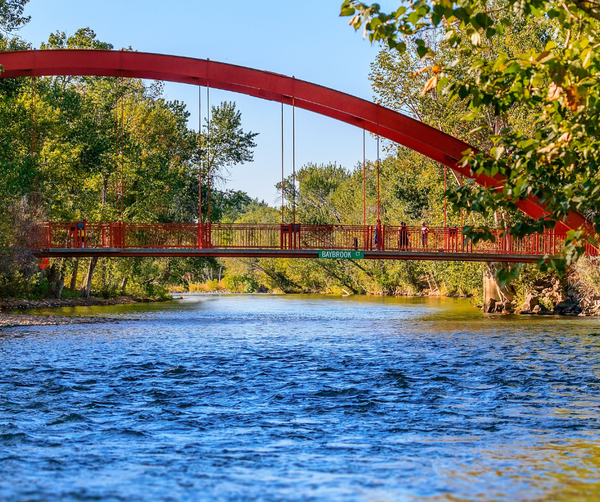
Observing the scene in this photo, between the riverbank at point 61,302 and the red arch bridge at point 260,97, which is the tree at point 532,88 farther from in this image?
the riverbank at point 61,302

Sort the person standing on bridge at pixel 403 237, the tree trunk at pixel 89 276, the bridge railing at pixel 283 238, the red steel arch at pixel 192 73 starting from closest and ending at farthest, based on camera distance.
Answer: the red steel arch at pixel 192 73, the bridge railing at pixel 283 238, the person standing on bridge at pixel 403 237, the tree trunk at pixel 89 276

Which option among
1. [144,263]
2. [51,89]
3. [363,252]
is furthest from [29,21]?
[144,263]

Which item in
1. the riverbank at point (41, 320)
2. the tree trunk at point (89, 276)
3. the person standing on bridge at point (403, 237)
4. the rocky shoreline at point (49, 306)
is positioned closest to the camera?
the riverbank at point (41, 320)

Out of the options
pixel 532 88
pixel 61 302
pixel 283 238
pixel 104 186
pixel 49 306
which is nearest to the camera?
pixel 532 88

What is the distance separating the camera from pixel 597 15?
6441 millimetres

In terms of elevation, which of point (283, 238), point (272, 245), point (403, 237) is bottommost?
point (272, 245)

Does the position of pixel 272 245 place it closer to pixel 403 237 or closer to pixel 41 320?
pixel 403 237

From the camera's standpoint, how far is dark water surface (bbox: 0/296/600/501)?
623 centimetres

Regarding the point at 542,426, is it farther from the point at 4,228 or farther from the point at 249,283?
the point at 249,283

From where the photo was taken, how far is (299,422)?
8.90 m

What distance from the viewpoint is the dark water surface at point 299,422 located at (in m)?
6.23

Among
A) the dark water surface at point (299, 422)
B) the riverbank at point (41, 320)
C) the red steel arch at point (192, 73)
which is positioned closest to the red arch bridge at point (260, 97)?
the red steel arch at point (192, 73)

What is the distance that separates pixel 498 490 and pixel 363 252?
22.5m

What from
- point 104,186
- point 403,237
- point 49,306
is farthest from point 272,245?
point 104,186
